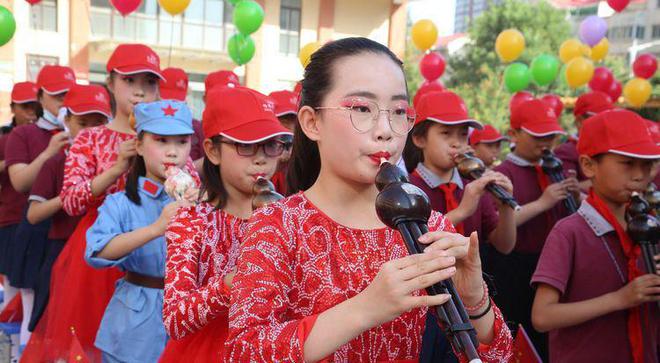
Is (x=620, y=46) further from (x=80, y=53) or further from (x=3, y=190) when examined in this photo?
(x=3, y=190)

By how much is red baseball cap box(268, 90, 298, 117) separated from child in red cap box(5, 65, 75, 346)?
4.86 feet

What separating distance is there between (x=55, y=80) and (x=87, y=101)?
1108 mm

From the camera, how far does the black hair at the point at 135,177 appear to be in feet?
11.1

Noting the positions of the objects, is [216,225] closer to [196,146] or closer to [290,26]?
[196,146]

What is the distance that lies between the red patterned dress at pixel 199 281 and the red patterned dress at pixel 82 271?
3.41 feet

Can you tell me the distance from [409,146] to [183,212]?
2.01 metres

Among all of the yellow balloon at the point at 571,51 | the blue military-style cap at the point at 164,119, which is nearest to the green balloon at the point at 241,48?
the blue military-style cap at the point at 164,119

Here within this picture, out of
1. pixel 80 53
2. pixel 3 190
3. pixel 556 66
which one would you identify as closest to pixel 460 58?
pixel 80 53

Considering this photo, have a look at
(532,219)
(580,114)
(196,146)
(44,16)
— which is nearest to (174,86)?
(196,146)

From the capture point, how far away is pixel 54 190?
15.1 feet

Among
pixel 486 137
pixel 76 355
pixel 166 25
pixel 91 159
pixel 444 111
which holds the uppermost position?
pixel 166 25

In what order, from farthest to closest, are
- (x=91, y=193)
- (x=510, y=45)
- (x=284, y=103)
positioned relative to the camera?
1. (x=510, y=45)
2. (x=284, y=103)
3. (x=91, y=193)

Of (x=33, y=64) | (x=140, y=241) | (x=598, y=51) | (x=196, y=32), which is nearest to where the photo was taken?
→ (x=140, y=241)

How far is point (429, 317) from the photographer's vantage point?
3.17 meters
